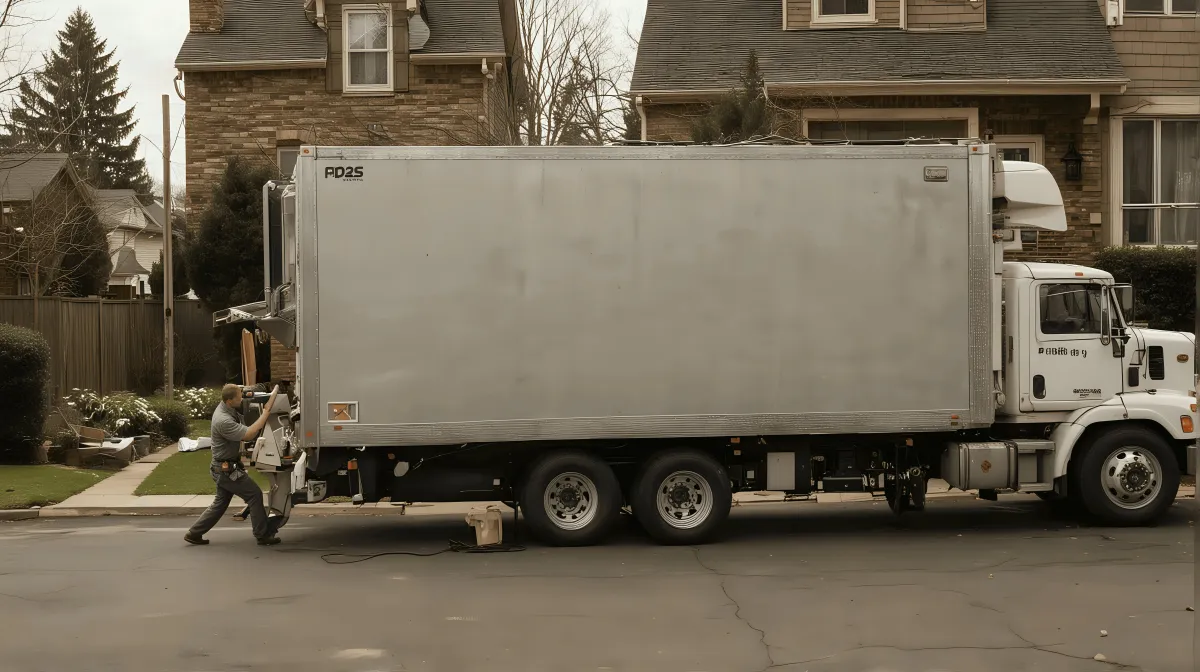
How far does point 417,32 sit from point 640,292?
14.9 m

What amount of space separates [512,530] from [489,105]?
1290 centimetres

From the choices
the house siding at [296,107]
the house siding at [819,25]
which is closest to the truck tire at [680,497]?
the house siding at [819,25]

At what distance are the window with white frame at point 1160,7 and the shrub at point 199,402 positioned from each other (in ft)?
60.5

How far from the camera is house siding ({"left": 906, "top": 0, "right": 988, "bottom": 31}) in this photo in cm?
2164

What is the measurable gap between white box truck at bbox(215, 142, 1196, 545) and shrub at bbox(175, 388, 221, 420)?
13145 mm

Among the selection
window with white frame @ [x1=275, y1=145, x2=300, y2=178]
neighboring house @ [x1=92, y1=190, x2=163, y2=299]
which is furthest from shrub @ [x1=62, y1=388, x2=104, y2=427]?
neighboring house @ [x1=92, y1=190, x2=163, y2=299]

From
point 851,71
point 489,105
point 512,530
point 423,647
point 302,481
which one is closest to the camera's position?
point 423,647

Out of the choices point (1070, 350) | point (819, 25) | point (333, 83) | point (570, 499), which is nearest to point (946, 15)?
point (819, 25)

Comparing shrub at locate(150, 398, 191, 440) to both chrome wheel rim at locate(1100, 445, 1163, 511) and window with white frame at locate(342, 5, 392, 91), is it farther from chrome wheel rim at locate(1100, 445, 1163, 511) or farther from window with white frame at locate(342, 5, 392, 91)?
chrome wheel rim at locate(1100, 445, 1163, 511)

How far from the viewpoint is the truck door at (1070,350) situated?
1205cm

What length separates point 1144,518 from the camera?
12031 millimetres

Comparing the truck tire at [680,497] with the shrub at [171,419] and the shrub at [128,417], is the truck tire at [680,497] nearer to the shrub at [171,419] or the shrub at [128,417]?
the shrub at [128,417]

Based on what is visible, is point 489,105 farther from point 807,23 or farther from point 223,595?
point 223,595

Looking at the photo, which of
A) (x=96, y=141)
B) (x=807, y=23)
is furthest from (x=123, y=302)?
(x=96, y=141)
